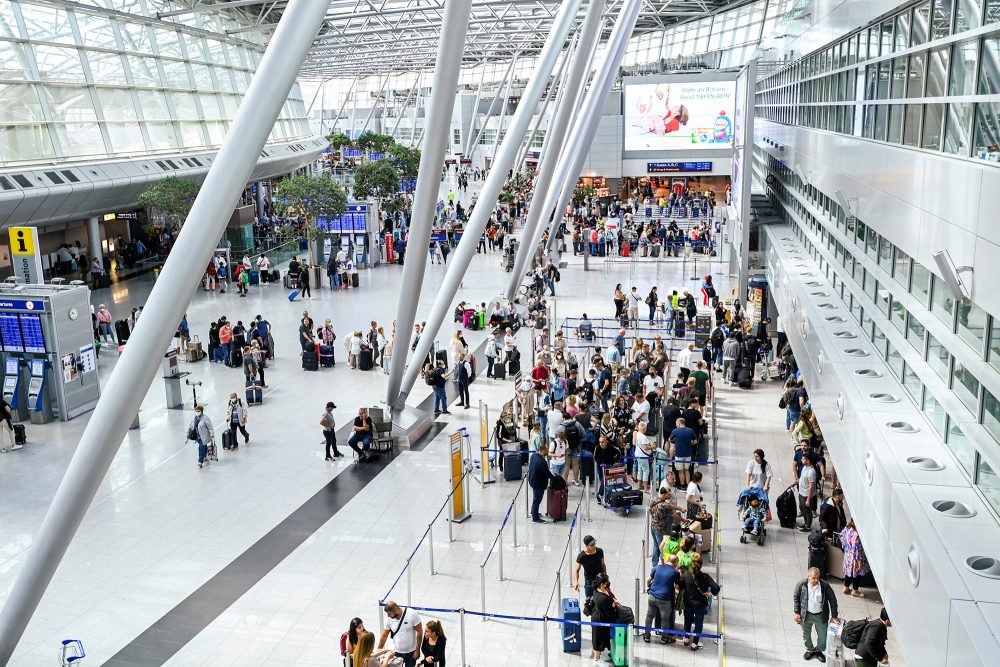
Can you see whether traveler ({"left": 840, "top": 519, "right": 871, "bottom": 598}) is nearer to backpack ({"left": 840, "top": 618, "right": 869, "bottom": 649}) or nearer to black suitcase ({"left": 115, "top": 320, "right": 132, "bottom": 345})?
backpack ({"left": 840, "top": 618, "right": 869, "bottom": 649})

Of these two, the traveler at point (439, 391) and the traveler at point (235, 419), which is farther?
the traveler at point (439, 391)

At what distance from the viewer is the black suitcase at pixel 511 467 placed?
1641 centimetres

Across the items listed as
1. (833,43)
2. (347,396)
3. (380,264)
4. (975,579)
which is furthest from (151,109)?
(975,579)

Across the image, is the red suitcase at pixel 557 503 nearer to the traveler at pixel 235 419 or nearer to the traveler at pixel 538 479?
the traveler at pixel 538 479

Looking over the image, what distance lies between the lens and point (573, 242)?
152 ft

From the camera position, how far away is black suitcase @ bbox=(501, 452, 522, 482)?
16406 millimetres

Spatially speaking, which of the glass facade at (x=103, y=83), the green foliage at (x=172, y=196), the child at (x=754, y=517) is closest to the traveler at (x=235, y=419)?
the child at (x=754, y=517)

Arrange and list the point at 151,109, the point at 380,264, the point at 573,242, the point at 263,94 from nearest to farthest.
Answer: the point at 263,94 → the point at 151,109 → the point at 380,264 → the point at 573,242

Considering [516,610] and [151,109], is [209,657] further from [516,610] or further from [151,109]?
[151,109]

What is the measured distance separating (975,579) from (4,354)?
19.3 meters

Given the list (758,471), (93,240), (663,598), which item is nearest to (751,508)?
(758,471)

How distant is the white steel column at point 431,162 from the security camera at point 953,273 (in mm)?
8155

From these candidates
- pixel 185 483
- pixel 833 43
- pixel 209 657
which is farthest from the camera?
pixel 833 43

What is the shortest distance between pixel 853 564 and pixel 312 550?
7.44m
